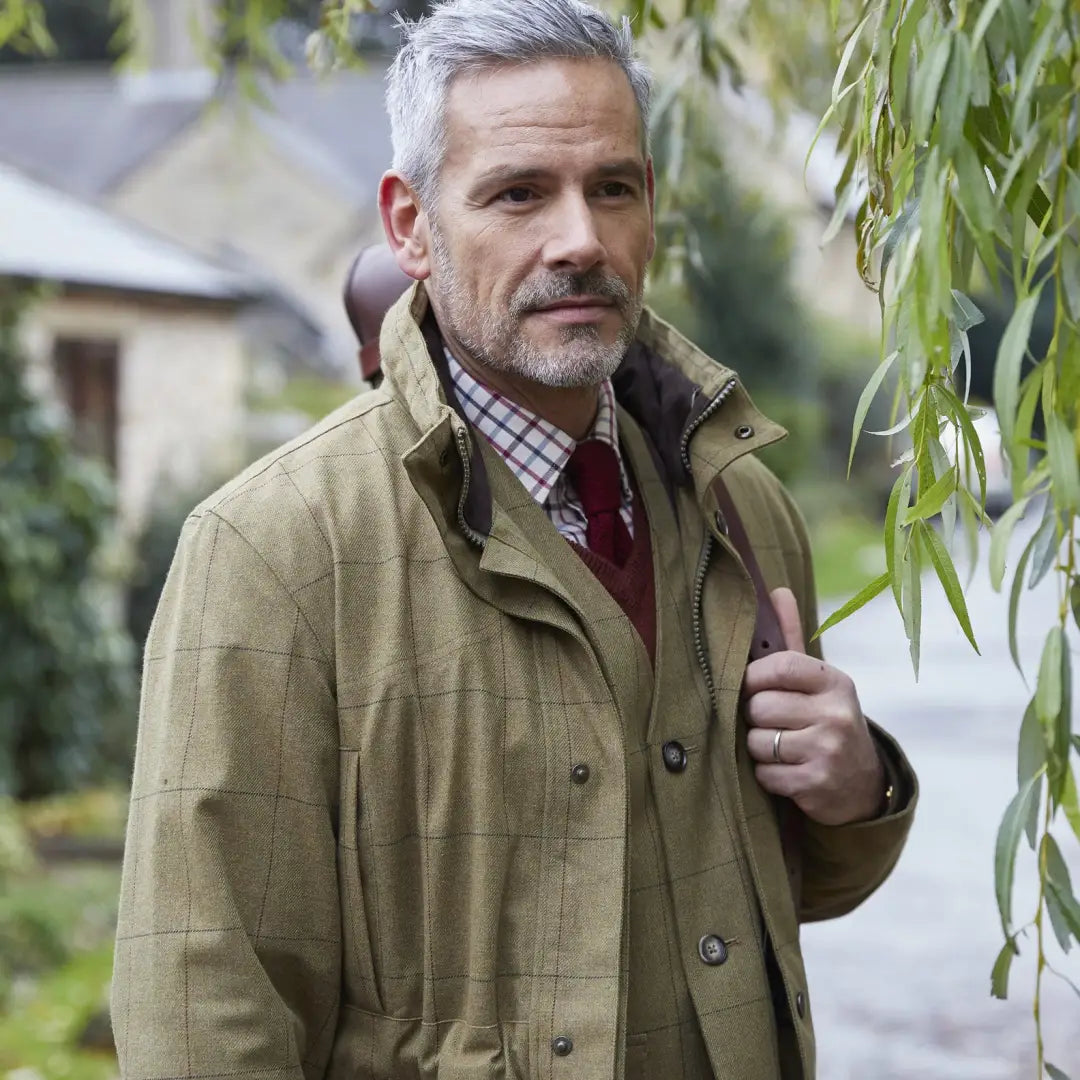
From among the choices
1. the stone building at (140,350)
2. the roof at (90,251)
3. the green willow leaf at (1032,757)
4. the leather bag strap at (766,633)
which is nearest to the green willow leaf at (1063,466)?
the green willow leaf at (1032,757)

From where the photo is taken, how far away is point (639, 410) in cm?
223

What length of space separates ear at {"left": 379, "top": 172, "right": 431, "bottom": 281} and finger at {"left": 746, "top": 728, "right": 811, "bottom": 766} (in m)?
0.70

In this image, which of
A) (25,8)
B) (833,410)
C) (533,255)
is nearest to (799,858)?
(533,255)

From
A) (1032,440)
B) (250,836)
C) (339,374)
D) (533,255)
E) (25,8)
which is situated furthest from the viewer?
(339,374)

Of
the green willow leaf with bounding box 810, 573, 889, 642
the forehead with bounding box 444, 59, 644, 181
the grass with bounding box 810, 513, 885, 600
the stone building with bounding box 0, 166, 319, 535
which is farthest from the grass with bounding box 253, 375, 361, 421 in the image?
the green willow leaf with bounding box 810, 573, 889, 642

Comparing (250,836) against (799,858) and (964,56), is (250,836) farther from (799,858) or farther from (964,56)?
(964,56)

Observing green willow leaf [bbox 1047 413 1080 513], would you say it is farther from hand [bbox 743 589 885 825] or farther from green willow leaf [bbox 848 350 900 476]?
hand [bbox 743 589 885 825]

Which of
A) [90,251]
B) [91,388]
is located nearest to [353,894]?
[90,251]

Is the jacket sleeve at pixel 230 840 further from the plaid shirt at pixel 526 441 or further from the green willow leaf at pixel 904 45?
the green willow leaf at pixel 904 45

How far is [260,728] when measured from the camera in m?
1.76

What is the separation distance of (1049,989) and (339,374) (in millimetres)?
13847

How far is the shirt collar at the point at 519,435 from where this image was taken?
6.57 ft

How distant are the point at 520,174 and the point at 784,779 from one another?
0.78m

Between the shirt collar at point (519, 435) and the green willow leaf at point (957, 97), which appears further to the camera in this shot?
the shirt collar at point (519, 435)
